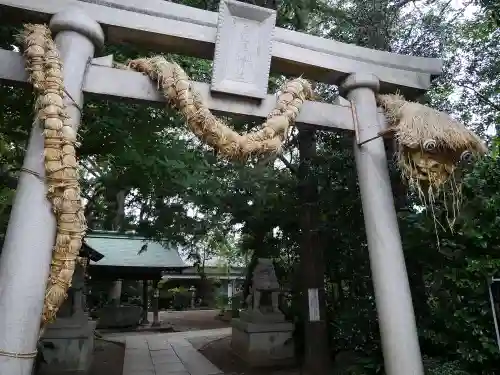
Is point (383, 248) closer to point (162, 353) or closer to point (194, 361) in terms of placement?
point (194, 361)

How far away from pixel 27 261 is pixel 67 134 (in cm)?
80

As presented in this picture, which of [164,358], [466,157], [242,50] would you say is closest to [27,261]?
[242,50]

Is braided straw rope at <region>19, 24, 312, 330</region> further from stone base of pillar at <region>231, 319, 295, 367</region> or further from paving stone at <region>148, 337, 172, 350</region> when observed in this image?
paving stone at <region>148, 337, 172, 350</region>

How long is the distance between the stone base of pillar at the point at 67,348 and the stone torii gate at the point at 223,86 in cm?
598

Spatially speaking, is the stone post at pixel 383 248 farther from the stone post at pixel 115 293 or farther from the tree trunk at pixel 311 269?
the stone post at pixel 115 293

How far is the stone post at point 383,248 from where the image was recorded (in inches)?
115

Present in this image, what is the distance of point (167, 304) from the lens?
2170cm

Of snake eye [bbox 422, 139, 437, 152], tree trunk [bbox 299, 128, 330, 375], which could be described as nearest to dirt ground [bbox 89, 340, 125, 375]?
tree trunk [bbox 299, 128, 330, 375]

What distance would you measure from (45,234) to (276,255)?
8119 mm

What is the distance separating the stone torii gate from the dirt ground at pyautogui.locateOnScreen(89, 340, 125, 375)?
6.33m

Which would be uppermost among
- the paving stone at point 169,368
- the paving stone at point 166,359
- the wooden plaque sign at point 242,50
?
the wooden plaque sign at point 242,50

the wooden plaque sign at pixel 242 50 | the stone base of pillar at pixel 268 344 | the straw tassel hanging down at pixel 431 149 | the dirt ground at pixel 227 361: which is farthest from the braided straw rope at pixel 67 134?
the stone base of pillar at pixel 268 344

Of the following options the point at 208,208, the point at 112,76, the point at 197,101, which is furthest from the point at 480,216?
the point at 208,208

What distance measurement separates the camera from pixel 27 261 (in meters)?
2.28
